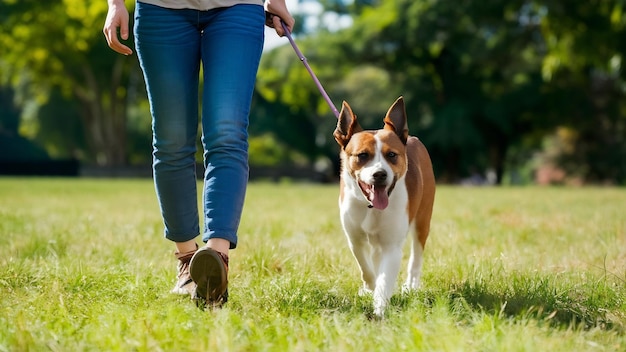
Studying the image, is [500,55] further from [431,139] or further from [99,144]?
[99,144]

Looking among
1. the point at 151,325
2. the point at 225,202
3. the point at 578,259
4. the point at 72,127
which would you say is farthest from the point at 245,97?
the point at 72,127

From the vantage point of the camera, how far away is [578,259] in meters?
4.98

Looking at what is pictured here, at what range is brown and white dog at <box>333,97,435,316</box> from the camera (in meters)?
3.65

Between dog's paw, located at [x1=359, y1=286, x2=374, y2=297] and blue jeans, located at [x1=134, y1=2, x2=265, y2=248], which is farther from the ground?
blue jeans, located at [x1=134, y1=2, x2=265, y2=248]

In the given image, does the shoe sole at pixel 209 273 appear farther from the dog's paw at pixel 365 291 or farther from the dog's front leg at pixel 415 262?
the dog's front leg at pixel 415 262

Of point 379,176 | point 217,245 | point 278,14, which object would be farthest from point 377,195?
point 278,14

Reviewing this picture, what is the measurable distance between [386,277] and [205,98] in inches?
47.9

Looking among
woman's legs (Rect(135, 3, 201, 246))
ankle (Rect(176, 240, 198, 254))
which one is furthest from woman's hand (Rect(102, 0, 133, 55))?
ankle (Rect(176, 240, 198, 254))

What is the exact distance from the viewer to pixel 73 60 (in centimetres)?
3409

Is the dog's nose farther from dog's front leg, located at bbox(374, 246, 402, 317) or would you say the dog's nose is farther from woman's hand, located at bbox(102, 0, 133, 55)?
woman's hand, located at bbox(102, 0, 133, 55)

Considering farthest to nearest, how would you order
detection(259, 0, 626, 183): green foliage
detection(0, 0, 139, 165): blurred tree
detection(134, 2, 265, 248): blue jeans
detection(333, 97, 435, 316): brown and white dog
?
1. detection(0, 0, 139, 165): blurred tree
2. detection(259, 0, 626, 183): green foliage
3. detection(333, 97, 435, 316): brown and white dog
4. detection(134, 2, 265, 248): blue jeans

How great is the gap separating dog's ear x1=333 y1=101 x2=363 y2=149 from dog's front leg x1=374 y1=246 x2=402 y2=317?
2.01 ft

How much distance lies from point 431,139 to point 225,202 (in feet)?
93.9

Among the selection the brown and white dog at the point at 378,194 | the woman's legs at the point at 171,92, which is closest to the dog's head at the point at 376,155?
the brown and white dog at the point at 378,194
